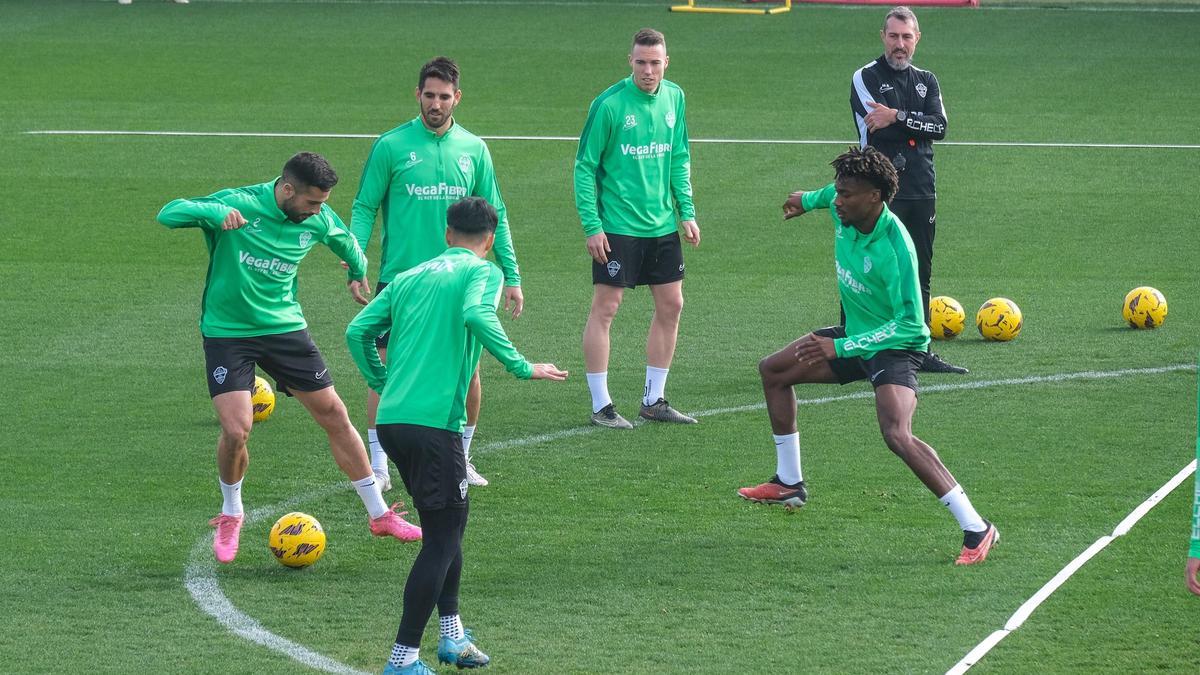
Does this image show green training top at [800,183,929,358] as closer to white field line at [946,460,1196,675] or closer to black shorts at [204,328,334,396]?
white field line at [946,460,1196,675]

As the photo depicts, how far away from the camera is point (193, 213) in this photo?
25.7 ft

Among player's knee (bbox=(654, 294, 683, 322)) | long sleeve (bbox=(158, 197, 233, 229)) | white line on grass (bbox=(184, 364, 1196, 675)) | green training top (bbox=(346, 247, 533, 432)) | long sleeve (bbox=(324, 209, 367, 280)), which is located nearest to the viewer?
green training top (bbox=(346, 247, 533, 432))

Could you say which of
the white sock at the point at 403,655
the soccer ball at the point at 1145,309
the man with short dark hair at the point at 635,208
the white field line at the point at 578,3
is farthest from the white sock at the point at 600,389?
the white field line at the point at 578,3

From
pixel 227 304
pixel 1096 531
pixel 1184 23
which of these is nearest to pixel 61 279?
pixel 227 304

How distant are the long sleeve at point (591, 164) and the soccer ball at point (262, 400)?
2.28m

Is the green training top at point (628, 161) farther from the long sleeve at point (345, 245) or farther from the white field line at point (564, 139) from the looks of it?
the white field line at point (564, 139)

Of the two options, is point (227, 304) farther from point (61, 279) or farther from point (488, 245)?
point (61, 279)

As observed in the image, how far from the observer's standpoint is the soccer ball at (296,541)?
311 inches

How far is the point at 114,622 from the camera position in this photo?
728 cm

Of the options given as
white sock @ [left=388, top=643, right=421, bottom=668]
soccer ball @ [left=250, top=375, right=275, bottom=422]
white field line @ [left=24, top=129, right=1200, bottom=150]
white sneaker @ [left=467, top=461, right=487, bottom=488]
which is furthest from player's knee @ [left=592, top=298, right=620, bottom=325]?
white field line @ [left=24, top=129, right=1200, bottom=150]

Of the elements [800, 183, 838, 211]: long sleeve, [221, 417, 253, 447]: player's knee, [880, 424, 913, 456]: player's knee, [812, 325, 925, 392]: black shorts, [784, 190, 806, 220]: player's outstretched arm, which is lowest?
[221, 417, 253, 447]: player's knee

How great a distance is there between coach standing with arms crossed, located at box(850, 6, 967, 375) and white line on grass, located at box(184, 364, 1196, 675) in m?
0.63

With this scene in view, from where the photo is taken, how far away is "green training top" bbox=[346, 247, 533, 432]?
659 centimetres

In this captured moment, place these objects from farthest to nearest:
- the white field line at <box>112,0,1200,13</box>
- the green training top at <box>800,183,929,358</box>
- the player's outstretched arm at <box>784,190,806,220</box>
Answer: the white field line at <box>112,0,1200,13</box> < the player's outstretched arm at <box>784,190,806,220</box> < the green training top at <box>800,183,929,358</box>
